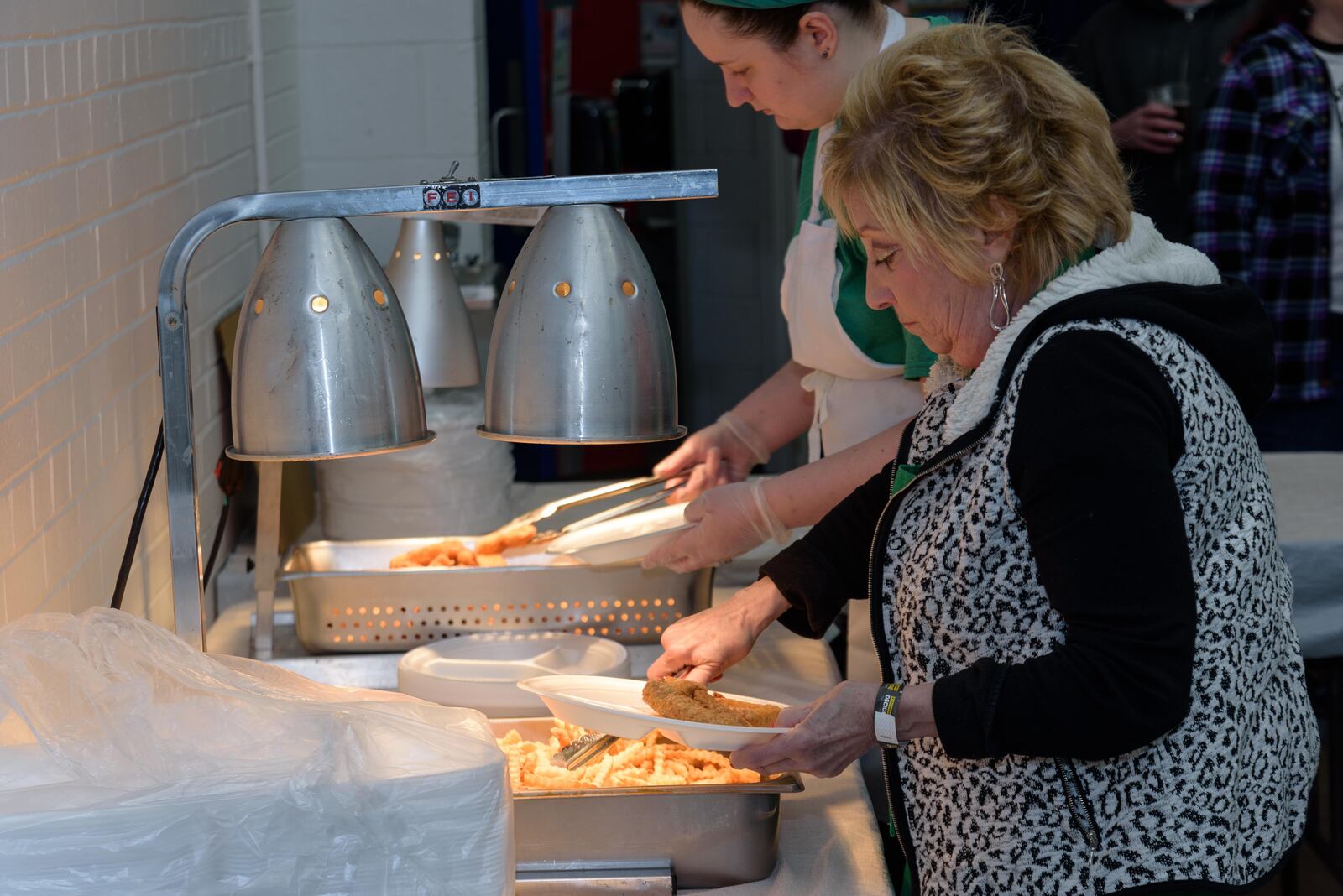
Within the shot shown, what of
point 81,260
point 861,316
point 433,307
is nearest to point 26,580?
point 81,260

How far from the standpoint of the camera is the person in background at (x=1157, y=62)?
3.55 metres

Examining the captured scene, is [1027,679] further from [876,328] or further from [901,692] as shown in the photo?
[876,328]

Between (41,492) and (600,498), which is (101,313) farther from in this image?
(600,498)

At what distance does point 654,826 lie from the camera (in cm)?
133

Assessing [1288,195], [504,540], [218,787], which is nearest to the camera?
[218,787]

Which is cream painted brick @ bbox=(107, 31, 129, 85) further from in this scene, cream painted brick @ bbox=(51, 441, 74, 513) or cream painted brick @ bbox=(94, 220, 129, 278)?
cream painted brick @ bbox=(51, 441, 74, 513)

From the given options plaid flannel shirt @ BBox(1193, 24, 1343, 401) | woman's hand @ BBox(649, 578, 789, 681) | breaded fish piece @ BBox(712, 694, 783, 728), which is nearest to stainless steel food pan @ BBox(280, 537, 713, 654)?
woman's hand @ BBox(649, 578, 789, 681)

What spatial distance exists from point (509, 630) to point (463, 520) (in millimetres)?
577

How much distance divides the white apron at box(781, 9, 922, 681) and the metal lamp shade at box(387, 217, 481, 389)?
577mm

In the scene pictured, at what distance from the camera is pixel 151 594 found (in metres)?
1.92

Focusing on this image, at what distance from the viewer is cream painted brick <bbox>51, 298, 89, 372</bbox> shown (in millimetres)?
1507

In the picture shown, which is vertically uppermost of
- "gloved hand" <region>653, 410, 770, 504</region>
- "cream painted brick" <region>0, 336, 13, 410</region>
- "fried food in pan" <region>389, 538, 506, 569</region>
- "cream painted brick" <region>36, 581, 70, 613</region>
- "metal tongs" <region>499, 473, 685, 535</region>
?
"cream painted brick" <region>0, 336, 13, 410</region>

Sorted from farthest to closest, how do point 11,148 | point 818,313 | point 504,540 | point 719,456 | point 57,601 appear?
point 719,456
point 504,540
point 818,313
point 57,601
point 11,148

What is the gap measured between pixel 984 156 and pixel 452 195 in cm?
48
